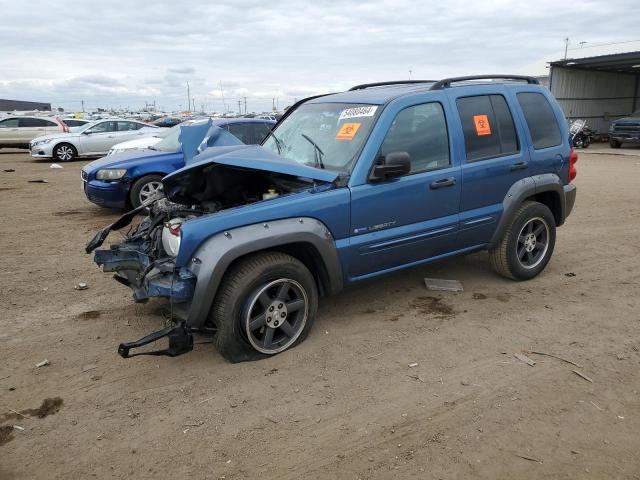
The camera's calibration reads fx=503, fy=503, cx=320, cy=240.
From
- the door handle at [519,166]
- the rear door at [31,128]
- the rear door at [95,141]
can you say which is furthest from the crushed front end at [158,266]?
the rear door at [31,128]

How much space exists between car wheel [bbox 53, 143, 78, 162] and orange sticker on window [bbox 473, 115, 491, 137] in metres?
16.0

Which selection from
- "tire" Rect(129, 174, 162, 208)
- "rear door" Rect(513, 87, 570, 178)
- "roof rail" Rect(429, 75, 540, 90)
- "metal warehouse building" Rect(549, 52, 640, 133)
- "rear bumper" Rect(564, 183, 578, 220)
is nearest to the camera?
"roof rail" Rect(429, 75, 540, 90)

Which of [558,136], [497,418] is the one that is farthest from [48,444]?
[558,136]

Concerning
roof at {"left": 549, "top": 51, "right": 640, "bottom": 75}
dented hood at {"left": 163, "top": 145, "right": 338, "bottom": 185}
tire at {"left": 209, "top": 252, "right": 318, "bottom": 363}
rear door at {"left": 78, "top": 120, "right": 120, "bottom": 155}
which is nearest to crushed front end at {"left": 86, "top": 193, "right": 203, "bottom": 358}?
tire at {"left": 209, "top": 252, "right": 318, "bottom": 363}

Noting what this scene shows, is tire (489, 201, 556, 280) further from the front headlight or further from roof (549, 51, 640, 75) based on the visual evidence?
roof (549, 51, 640, 75)

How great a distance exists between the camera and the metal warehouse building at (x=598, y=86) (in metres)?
23.7

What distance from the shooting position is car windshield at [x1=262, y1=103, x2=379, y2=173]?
3971 millimetres

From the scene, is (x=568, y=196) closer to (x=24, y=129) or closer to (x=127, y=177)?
(x=127, y=177)

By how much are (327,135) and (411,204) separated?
0.92 metres

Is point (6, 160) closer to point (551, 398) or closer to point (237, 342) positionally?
point (237, 342)

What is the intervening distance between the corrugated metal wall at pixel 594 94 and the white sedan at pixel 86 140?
19.0 m

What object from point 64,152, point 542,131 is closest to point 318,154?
point 542,131

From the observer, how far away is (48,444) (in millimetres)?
2824

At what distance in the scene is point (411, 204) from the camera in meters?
4.05
